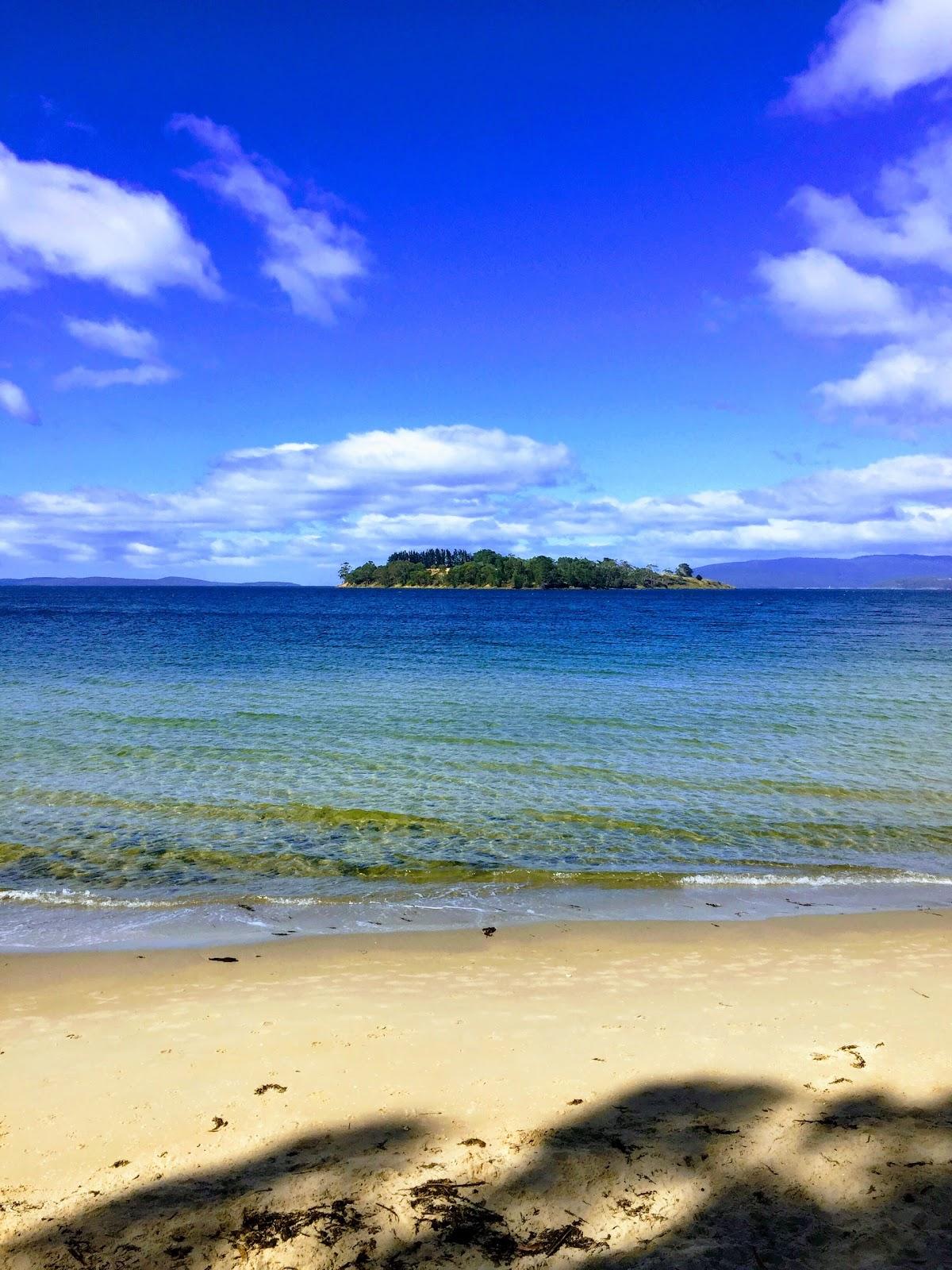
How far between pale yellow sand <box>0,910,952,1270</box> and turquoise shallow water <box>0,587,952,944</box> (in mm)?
1824

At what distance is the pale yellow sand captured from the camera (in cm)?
397

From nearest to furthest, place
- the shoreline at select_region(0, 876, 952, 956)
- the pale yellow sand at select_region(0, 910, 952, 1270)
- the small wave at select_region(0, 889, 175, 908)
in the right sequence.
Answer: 1. the pale yellow sand at select_region(0, 910, 952, 1270)
2. the shoreline at select_region(0, 876, 952, 956)
3. the small wave at select_region(0, 889, 175, 908)

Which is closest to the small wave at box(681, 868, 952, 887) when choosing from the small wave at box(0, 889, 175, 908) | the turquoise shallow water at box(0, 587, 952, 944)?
the turquoise shallow water at box(0, 587, 952, 944)

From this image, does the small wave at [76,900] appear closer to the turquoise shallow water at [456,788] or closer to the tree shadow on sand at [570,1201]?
the turquoise shallow water at [456,788]

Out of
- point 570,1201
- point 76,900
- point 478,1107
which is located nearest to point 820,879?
point 478,1107

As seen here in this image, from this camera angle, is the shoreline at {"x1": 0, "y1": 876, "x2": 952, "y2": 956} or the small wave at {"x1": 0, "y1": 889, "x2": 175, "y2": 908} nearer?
the shoreline at {"x1": 0, "y1": 876, "x2": 952, "y2": 956}

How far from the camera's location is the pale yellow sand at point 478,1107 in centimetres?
397

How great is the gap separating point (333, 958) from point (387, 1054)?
6.87 ft

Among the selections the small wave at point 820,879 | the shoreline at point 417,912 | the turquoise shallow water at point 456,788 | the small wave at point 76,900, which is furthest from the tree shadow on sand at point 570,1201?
the small wave at point 76,900

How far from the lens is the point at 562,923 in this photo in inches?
341

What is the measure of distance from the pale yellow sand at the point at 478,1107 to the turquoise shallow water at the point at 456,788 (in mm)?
1824

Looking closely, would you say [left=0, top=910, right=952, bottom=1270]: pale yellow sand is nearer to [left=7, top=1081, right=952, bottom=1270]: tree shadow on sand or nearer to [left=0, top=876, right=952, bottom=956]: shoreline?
[left=7, top=1081, right=952, bottom=1270]: tree shadow on sand

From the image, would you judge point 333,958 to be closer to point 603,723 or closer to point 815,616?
point 603,723

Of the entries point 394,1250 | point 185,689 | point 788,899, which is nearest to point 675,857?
point 788,899
